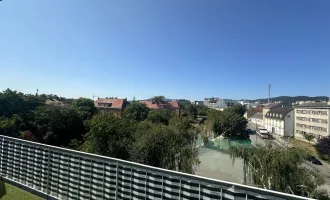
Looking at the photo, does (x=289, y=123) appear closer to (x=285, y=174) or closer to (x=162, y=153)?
(x=162, y=153)

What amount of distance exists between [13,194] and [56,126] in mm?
23910

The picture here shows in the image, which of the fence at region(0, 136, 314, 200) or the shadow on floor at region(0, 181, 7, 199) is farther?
the shadow on floor at region(0, 181, 7, 199)

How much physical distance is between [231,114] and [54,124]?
26663mm

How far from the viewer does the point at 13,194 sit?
4.63 m

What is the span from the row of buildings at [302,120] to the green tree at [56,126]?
37220 mm

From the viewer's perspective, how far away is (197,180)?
9.53 feet

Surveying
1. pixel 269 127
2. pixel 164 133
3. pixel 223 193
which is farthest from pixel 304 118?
pixel 223 193

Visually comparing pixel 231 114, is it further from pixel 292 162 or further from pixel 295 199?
pixel 295 199

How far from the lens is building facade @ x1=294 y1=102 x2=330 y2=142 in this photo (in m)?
35.7

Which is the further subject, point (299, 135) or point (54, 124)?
point (299, 135)

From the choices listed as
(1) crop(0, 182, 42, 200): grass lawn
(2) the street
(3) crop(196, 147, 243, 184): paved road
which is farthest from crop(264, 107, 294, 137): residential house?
(1) crop(0, 182, 42, 200): grass lawn

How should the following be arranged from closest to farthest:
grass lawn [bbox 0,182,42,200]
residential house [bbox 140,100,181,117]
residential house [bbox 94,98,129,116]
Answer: grass lawn [bbox 0,182,42,200], residential house [bbox 94,98,129,116], residential house [bbox 140,100,181,117]

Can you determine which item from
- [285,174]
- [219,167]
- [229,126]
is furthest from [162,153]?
[229,126]

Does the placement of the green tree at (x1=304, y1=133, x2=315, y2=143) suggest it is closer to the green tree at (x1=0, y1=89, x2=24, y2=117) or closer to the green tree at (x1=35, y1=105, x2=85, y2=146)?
the green tree at (x1=35, y1=105, x2=85, y2=146)
